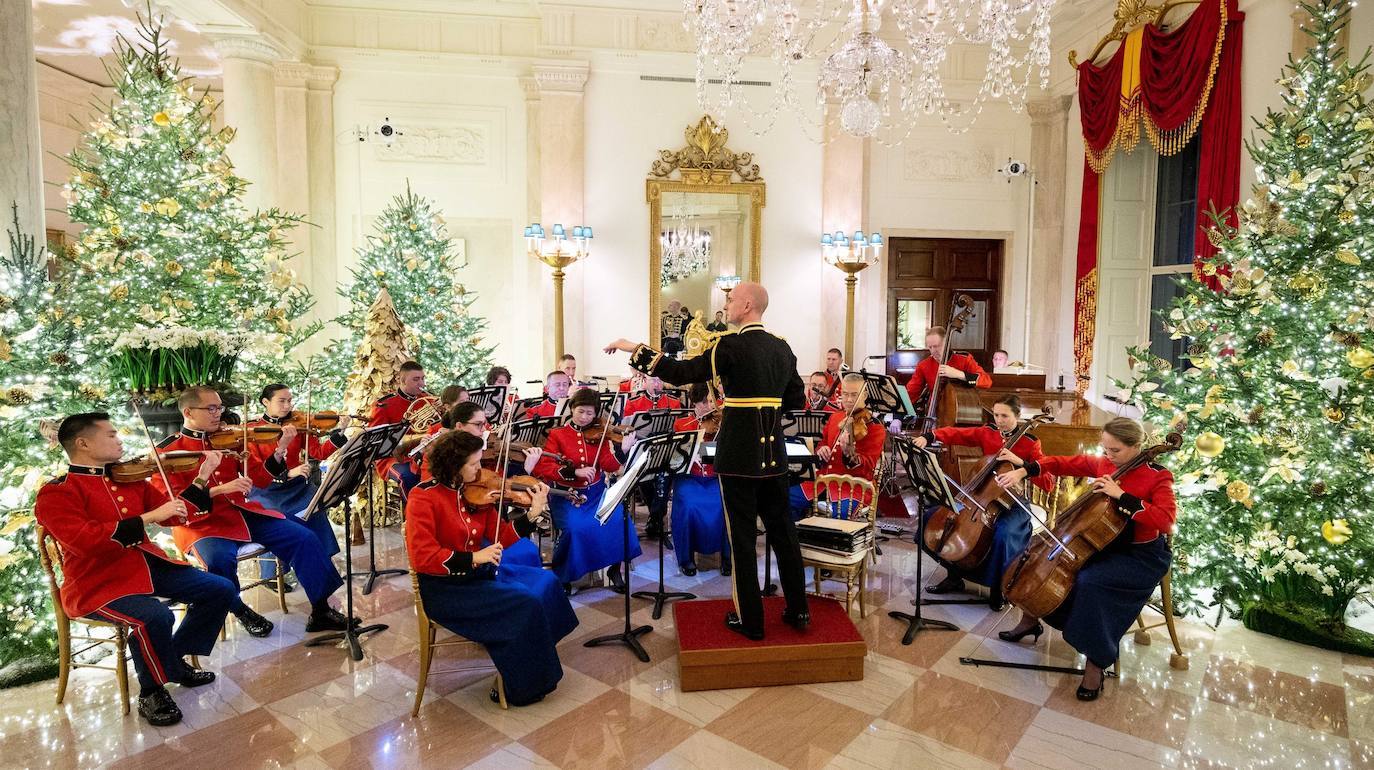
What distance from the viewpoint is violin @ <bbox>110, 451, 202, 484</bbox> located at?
135 inches

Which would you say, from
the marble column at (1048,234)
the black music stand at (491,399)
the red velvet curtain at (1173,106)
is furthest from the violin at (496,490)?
the marble column at (1048,234)

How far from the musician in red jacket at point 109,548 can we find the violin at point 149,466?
0.05m

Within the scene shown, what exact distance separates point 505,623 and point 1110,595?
2904 mm

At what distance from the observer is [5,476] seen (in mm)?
3787

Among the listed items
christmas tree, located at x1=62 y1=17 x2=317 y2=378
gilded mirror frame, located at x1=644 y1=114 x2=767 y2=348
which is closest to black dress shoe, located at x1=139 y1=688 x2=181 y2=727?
christmas tree, located at x1=62 y1=17 x2=317 y2=378

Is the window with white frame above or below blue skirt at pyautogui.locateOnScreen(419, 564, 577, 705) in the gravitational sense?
above

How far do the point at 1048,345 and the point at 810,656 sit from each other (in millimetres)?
8131

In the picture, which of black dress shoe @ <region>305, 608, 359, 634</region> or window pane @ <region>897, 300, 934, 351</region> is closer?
black dress shoe @ <region>305, 608, 359, 634</region>

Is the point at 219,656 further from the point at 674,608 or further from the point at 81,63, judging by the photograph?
the point at 81,63

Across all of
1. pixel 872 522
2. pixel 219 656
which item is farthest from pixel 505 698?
pixel 872 522

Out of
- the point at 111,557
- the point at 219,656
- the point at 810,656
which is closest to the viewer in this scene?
the point at 111,557

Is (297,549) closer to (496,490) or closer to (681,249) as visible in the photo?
(496,490)

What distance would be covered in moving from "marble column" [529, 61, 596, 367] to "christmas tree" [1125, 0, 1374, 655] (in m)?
6.76

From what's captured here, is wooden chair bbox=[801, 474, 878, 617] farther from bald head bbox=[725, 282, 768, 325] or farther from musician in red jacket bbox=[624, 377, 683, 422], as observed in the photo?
musician in red jacket bbox=[624, 377, 683, 422]
